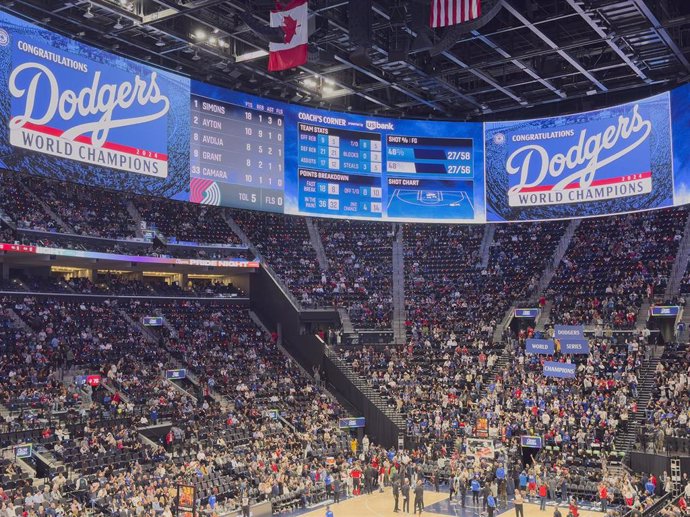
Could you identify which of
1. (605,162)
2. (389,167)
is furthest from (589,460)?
(389,167)

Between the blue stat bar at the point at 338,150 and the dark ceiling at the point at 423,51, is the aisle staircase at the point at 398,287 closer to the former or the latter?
the blue stat bar at the point at 338,150

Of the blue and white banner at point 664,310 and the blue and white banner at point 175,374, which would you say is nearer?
the blue and white banner at point 175,374

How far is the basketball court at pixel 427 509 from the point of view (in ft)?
91.0

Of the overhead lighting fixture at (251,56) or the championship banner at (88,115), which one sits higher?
the overhead lighting fixture at (251,56)

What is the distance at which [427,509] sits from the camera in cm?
2869

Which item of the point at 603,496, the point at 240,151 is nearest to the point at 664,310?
the point at 603,496

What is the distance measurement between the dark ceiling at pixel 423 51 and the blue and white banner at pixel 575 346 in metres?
13.0

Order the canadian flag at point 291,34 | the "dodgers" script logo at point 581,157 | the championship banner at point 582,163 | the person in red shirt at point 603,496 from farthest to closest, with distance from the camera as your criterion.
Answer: the "dodgers" script logo at point 581,157
the championship banner at point 582,163
the canadian flag at point 291,34
the person in red shirt at point 603,496

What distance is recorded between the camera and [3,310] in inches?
1334

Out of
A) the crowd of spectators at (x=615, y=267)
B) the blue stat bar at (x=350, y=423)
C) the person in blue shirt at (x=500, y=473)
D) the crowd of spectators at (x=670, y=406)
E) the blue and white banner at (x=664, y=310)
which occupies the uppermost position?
the crowd of spectators at (x=615, y=267)

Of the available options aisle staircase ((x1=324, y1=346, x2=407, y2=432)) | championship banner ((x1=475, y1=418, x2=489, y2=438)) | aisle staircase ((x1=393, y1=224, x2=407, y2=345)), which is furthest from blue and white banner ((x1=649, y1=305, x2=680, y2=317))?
aisle staircase ((x1=393, y1=224, x2=407, y2=345))

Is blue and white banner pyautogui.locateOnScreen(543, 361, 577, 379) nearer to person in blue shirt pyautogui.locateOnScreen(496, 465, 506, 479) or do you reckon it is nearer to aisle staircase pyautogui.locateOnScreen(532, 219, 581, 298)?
person in blue shirt pyautogui.locateOnScreen(496, 465, 506, 479)

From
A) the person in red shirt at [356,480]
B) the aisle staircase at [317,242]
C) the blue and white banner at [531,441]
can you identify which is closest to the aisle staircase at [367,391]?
the person in red shirt at [356,480]

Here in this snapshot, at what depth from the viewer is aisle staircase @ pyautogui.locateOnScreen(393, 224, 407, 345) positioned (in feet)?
143
